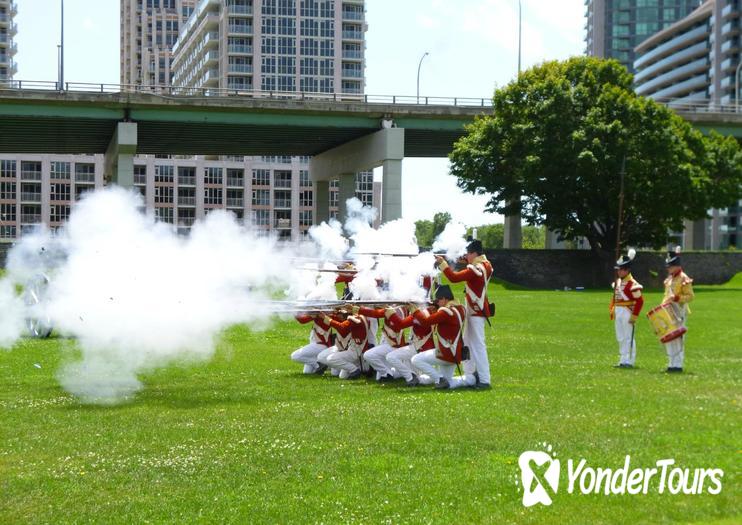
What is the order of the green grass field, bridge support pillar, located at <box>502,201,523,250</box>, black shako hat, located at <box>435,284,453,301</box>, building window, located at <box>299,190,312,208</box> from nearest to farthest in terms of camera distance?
the green grass field
black shako hat, located at <box>435,284,453,301</box>
bridge support pillar, located at <box>502,201,523,250</box>
building window, located at <box>299,190,312,208</box>

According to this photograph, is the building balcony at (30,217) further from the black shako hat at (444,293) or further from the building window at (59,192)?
the black shako hat at (444,293)

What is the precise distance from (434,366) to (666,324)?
5750mm

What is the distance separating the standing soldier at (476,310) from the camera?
17.9 m

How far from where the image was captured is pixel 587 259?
235ft

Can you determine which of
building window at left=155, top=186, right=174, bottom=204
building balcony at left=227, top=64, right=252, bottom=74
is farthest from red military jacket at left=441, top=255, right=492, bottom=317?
building balcony at left=227, top=64, right=252, bottom=74

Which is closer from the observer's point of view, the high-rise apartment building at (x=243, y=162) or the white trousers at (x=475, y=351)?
the white trousers at (x=475, y=351)

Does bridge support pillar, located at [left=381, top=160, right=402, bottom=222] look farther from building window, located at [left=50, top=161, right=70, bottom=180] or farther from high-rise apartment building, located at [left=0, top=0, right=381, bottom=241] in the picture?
building window, located at [left=50, top=161, right=70, bottom=180]

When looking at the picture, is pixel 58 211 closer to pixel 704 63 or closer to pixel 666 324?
pixel 704 63

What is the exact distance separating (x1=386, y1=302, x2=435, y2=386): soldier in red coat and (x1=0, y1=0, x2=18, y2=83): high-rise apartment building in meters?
138

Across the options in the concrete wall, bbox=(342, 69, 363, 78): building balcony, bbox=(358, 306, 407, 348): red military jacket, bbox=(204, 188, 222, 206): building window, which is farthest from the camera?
bbox=(342, 69, 363, 78): building balcony

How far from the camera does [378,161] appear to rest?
7038cm

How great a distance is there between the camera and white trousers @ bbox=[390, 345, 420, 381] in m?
18.9

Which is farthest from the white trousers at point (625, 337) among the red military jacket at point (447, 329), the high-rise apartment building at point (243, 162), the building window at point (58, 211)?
the building window at point (58, 211)

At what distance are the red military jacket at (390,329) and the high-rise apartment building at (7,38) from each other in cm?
13746
